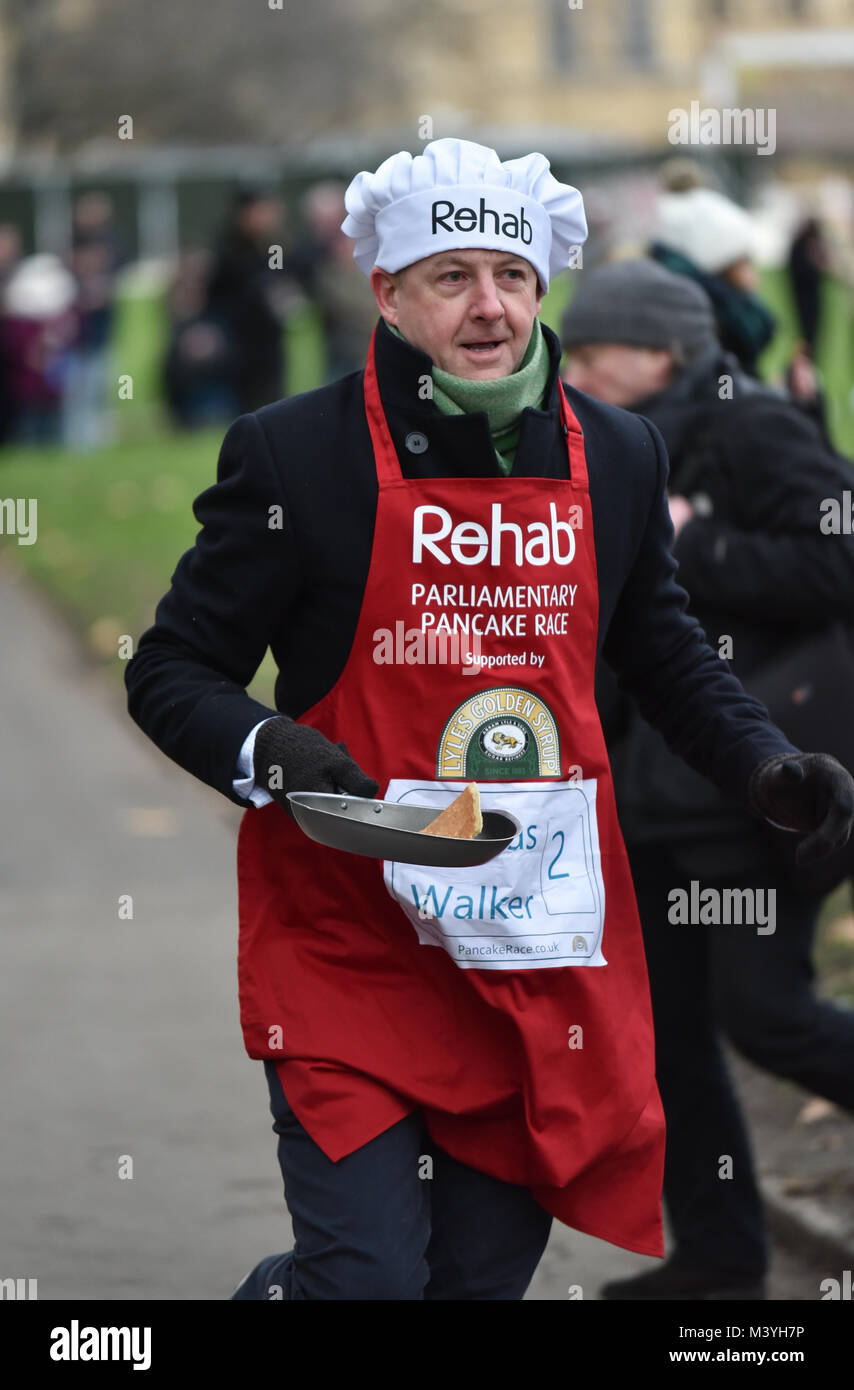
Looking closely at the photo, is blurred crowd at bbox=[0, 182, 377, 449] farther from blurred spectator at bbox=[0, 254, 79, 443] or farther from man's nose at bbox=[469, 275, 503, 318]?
man's nose at bbox=[469, 275, 503, 318]

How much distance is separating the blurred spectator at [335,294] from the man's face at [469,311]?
1661 centimetres

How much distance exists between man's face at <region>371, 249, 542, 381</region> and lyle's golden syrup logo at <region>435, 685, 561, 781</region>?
0.45 m

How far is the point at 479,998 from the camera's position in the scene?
10.5 ft

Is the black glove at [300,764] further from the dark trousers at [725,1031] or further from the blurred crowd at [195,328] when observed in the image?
the blurred crowd at [195,328]

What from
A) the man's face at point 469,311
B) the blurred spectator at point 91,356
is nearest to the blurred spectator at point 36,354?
the blurred spectator at point 91,356

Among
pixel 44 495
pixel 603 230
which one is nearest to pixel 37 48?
pixel 44 495

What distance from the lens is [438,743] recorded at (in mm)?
3145

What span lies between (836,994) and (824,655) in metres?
2.09

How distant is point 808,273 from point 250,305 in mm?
4670

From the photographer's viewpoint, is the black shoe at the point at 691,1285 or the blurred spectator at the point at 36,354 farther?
the blurred spectator at the point at 36,354

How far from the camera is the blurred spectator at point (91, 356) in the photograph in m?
20.3

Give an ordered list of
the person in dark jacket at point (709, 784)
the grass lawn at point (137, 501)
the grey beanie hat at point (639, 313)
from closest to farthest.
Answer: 1. the person in dark jacket at point (709, 784)
2. the grey beanie hat at point (639, 313)
3. the grass lawn at point (137, 501)
